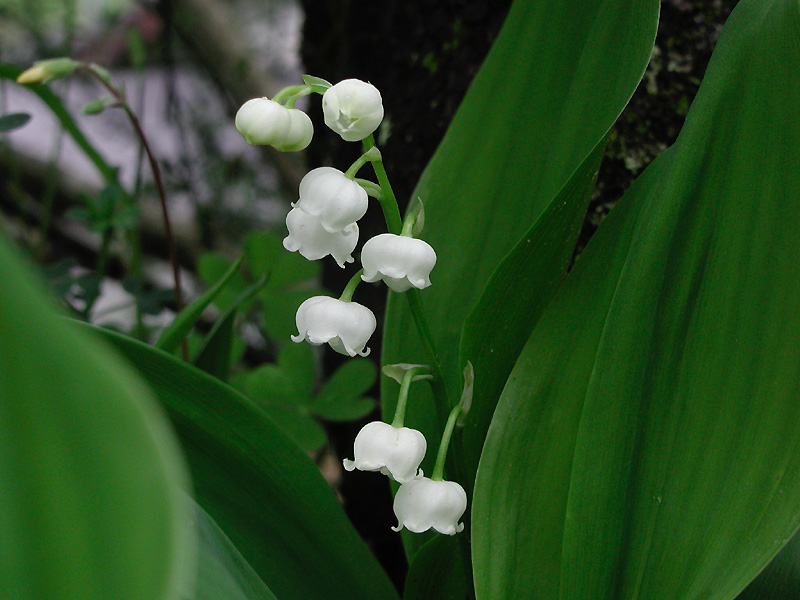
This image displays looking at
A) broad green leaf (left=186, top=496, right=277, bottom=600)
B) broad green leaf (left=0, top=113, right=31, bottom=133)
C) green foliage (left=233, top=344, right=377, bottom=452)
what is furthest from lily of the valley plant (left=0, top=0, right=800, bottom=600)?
broad green leaf (left=0, top=113, right=31, bottom=133)

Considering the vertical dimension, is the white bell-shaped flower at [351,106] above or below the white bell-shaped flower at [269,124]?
below

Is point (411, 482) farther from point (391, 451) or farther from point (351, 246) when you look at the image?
point (351, 246)

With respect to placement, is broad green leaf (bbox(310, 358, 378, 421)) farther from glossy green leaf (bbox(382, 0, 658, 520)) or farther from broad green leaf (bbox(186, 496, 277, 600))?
broad green leaf (bbox(186, 496, 277, 600))

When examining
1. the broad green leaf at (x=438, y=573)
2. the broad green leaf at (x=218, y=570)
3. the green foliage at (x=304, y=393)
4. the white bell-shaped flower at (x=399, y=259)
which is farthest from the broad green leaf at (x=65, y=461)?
the green foliage at (x=304, y=393)

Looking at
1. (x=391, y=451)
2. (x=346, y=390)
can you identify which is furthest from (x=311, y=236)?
(x=346, y=390)

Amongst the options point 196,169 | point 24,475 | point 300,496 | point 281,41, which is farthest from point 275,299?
point 281,41

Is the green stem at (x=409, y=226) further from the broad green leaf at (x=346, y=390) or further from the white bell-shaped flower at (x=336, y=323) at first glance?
the broad green leaf at (x=346, y=390)
